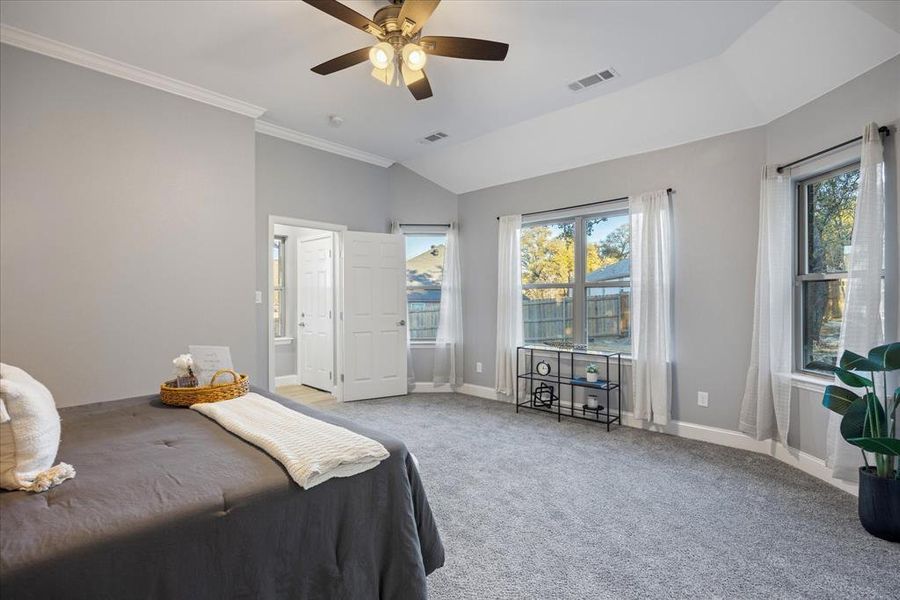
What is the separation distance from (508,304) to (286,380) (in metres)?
3.37

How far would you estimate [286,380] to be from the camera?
6.10 m

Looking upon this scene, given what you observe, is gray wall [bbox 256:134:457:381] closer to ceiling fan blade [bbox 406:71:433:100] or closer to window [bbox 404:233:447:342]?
window [bbox 404:233:447:342]

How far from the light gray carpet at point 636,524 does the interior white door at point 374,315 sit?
169 centimetres

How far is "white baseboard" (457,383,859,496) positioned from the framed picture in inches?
137

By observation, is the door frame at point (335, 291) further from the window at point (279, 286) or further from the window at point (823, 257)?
the window at point (823, 257)

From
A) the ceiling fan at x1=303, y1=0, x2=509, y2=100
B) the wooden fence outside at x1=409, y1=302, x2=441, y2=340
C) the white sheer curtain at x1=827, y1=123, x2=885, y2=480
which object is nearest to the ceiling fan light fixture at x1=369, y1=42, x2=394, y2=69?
the ceiling fan at x1=303, y1=0, x2=509, y2=100

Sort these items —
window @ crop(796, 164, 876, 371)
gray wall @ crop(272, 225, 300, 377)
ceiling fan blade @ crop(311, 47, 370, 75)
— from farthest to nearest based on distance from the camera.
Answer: gray wall @ crop(272, 225, 300, 377)
window @ crop(796, 164, 876, 371)
ceiling fan blade @ crop(311, 47, 370, 75)

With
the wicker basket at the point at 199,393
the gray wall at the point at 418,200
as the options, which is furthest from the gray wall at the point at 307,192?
the wicker basket at the point at 199,393

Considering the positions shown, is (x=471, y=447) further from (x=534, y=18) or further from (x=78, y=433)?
(x=534, y=18)

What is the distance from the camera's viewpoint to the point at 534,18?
8.59 feet

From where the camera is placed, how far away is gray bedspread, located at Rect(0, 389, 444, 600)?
982mm

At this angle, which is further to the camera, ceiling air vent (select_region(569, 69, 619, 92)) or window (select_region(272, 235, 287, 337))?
window (select_region(272, 235, 287, 337))

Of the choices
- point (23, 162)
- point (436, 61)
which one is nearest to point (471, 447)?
point (436, 61)

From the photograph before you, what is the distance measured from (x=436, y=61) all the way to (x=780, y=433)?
12.0 feet
